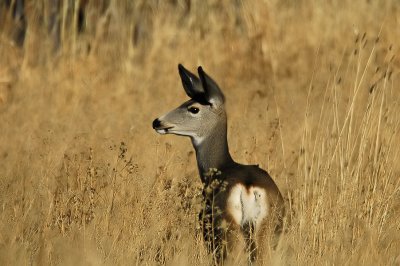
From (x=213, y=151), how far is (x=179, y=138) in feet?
9.26

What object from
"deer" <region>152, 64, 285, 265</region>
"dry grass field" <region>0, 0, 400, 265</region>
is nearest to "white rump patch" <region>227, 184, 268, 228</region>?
"deer" <region>152, 64, 285, 265</region>

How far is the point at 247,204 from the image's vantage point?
20.2 feet

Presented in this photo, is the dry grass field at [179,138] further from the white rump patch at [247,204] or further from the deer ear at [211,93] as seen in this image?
the deer ear at [211,93]

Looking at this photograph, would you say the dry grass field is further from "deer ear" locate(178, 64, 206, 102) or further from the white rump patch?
"deer ear" locate(178, 64, 206, 102)

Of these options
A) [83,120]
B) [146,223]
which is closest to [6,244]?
[146,223]

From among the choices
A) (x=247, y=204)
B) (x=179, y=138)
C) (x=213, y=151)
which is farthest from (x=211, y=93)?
(x=179, y=138)

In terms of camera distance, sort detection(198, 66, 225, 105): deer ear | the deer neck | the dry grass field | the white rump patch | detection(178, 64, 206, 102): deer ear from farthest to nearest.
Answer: detection(178, 64, 206, 102): deer ear
detection(198, 66, 225, 105): deer ear
the deer neck
the dry grass field
the white rump patch

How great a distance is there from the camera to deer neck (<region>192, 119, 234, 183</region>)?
22.9ft

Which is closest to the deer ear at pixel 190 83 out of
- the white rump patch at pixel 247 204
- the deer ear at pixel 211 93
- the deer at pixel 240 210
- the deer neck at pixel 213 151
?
the deer ear at pixel 211 93

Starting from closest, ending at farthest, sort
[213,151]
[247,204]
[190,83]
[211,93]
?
1. [247,204]
2. [213,151]
3. [211,93]
4. [190,83]

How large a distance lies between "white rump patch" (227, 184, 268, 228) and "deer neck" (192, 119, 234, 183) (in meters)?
0.76

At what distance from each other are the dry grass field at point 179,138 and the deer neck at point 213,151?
0.20 m

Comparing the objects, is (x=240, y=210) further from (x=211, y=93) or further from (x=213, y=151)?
(x=211, y=93)

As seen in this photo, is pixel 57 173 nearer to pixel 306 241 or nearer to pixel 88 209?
pixel 88 209
